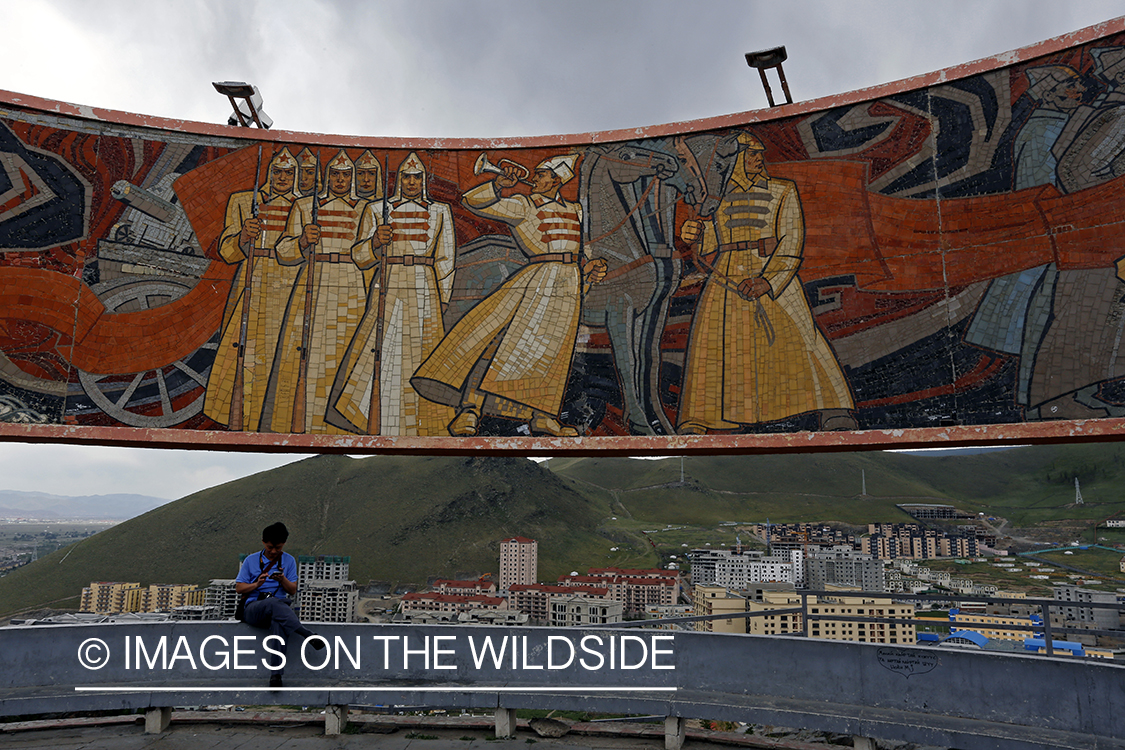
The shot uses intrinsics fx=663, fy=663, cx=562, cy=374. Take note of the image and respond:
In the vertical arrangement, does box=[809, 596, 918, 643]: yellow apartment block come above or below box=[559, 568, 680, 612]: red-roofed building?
above

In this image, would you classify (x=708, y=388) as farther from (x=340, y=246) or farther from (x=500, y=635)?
(x=340, y=246)

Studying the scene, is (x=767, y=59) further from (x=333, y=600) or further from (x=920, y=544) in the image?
(x=920, y=544)

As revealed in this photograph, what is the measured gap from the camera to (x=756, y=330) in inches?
314

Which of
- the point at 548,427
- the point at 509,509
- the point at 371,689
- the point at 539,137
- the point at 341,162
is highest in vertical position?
the point at 539,137

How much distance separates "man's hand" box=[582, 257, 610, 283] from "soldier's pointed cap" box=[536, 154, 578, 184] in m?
1.24

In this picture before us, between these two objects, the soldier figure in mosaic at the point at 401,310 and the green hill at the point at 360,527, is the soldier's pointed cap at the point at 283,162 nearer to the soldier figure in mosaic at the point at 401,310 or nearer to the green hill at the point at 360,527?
the soldier figure in mosaic at the point at 401,310

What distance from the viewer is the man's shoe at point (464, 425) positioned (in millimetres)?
8086

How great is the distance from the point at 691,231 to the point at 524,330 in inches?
97.4

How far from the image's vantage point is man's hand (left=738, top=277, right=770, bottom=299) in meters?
8.06

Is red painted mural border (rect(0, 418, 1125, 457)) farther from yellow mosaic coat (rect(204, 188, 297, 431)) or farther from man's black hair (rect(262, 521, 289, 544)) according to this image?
man's black hair (rect(262, 521, 289, 544))

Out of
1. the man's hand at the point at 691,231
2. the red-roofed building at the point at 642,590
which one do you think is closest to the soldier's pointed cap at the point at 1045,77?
the man's hand at the point at 691,231

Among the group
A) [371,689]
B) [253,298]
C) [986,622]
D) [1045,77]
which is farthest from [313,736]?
[1045,77]

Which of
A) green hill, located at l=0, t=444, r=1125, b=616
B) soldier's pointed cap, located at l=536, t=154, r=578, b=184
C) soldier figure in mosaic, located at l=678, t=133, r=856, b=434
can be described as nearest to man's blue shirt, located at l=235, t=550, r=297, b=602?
soldier figure in mosaic, located at l=678, t=133, r=856, b=434

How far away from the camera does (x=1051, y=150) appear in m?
7.19
